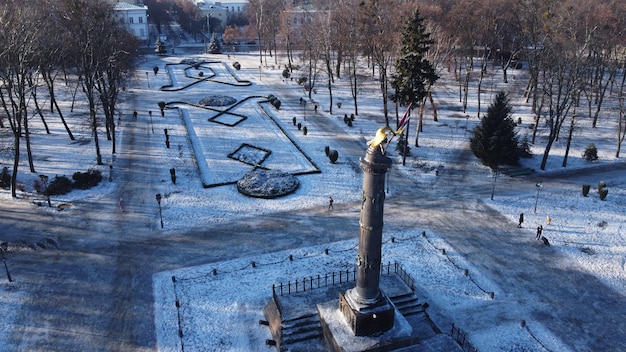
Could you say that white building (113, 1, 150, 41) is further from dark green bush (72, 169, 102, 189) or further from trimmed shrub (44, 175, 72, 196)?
trimmed shrub (44, 175, 72, 196)

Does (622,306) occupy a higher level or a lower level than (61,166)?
lower

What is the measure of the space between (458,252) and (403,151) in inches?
574

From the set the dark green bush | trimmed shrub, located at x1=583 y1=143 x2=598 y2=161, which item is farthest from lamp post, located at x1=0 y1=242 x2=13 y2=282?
trimmed shrub, located at x1=583 y1=143 x2=598 y2=161

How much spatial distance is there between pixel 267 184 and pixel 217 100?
25630 millimetres

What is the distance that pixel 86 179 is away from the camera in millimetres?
33719

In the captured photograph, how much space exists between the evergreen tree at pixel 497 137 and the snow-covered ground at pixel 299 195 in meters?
1.42

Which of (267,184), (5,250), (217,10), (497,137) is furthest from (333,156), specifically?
(217,10)

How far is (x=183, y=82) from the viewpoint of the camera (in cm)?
6781

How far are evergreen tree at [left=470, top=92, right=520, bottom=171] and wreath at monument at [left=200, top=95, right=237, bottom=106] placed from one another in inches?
1182

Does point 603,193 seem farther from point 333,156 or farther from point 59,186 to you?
point 59,186

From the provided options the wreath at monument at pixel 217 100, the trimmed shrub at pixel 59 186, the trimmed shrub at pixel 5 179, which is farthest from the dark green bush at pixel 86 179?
the wreath at monument at pixel 217 100

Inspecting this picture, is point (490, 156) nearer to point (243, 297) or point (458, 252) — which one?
point (458, 252)

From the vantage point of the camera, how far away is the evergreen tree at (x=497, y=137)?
119 feet

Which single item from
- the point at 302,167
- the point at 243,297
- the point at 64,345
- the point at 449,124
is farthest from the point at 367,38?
the point at 64,345
